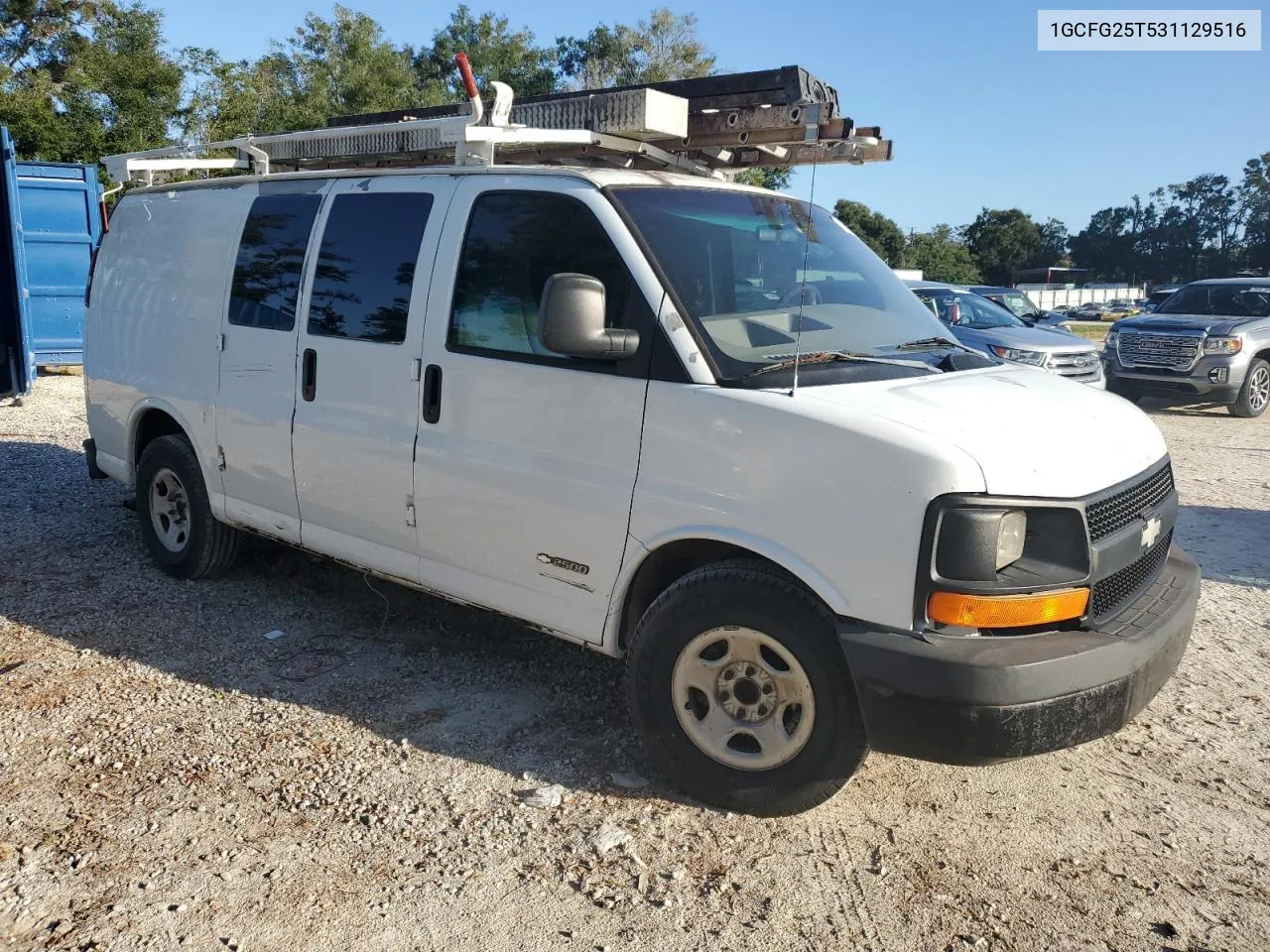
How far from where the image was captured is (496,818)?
11.1 feet

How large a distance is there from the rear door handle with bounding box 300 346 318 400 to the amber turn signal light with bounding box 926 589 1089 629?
290 centimetres

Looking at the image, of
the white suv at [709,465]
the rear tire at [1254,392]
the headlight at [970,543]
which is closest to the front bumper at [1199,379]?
the rear tire at [1254,392]

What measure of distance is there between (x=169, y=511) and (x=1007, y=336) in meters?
9.75

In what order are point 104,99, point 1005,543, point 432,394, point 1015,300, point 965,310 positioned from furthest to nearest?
point 104,99
point 1015,300
point 965,310
point 432,394
point 1005,543

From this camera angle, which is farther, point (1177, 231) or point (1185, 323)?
point (1177, 231)

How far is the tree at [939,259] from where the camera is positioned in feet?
226

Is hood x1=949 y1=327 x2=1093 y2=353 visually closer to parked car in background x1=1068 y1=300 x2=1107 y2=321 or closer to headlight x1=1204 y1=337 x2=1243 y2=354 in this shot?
headlight x1=1204 y1=337 x2=1243 y2=354

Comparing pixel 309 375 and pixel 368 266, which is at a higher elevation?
pixel 368 266

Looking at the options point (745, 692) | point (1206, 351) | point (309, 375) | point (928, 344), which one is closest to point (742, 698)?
point (745, 692)

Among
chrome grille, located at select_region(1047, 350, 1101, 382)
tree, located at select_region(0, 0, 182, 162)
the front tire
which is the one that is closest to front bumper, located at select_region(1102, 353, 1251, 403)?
chrome grille, located at select_region(1047, 350, 1101, 382)

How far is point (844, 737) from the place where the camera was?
3.12 m

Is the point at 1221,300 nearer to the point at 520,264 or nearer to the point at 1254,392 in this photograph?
the point at 1254,392

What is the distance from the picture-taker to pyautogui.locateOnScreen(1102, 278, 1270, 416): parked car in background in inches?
524

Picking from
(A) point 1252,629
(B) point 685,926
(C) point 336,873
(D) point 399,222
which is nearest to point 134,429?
(D) point 399,222
